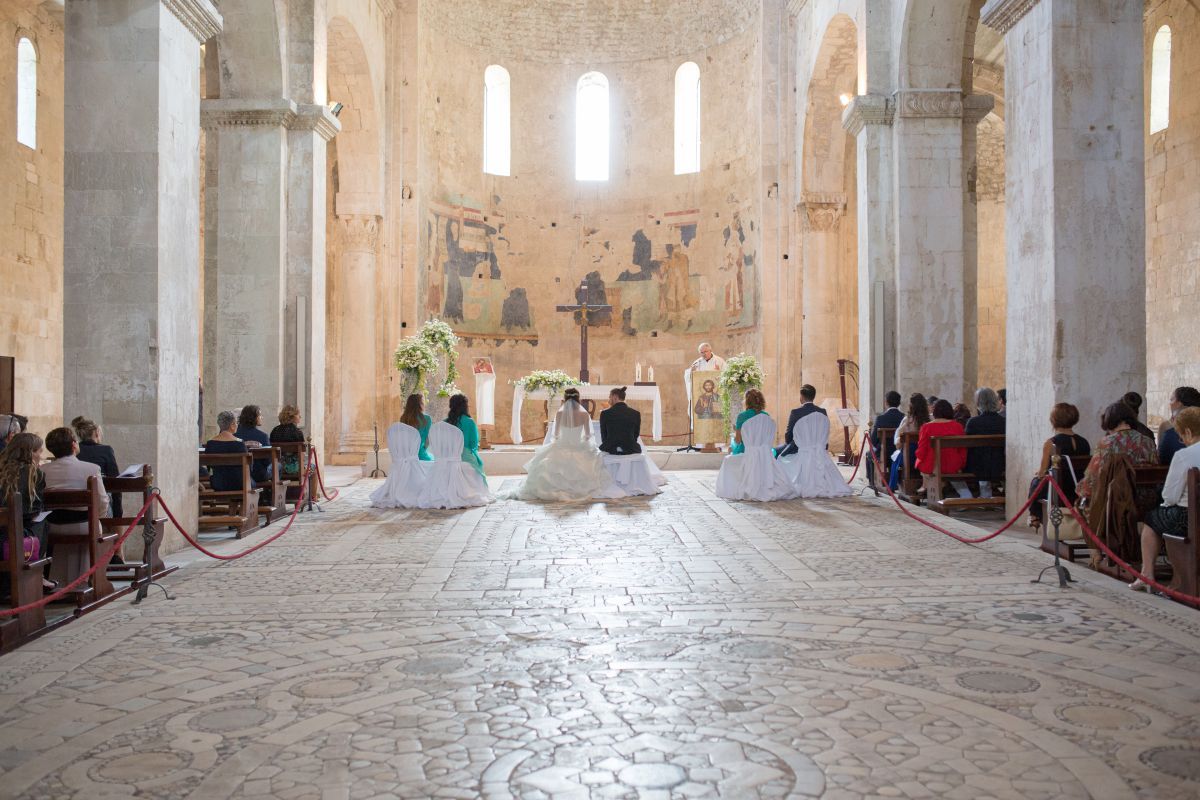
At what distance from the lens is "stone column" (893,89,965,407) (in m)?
13.7

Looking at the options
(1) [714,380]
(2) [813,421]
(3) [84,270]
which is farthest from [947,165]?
(3) [84,270]

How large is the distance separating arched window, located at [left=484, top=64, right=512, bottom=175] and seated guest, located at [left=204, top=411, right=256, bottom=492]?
53.8ft

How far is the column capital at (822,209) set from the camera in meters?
20.4

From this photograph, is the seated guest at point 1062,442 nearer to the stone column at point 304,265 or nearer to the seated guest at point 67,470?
the seated guest at point 67,470

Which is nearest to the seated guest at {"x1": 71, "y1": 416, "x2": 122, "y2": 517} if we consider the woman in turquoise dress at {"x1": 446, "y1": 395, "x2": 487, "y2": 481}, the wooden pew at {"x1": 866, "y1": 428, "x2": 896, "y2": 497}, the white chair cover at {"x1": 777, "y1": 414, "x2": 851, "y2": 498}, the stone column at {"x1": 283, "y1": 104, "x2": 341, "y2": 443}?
the woman in turquoise dress at {"x1": 446, "y1": 395, "x2": 487, "y2": 481}

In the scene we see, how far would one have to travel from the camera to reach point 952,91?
13.7m

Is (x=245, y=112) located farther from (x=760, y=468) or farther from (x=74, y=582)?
(x=74, y=582)

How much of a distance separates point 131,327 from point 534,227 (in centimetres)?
1771

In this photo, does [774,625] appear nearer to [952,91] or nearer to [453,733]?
[453,733]

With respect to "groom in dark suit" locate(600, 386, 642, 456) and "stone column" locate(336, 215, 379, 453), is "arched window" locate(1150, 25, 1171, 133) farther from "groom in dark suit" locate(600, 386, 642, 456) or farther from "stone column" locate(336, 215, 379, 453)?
"stone column" locate(336, 215, 379, 453)

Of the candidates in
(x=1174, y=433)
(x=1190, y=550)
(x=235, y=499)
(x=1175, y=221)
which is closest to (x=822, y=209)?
(x=1175, y=221)

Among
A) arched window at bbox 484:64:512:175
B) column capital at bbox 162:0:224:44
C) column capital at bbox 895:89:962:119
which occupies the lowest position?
column capital at bbox 162:0:224:44

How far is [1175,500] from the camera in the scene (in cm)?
604

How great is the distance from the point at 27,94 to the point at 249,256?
17.2ft
